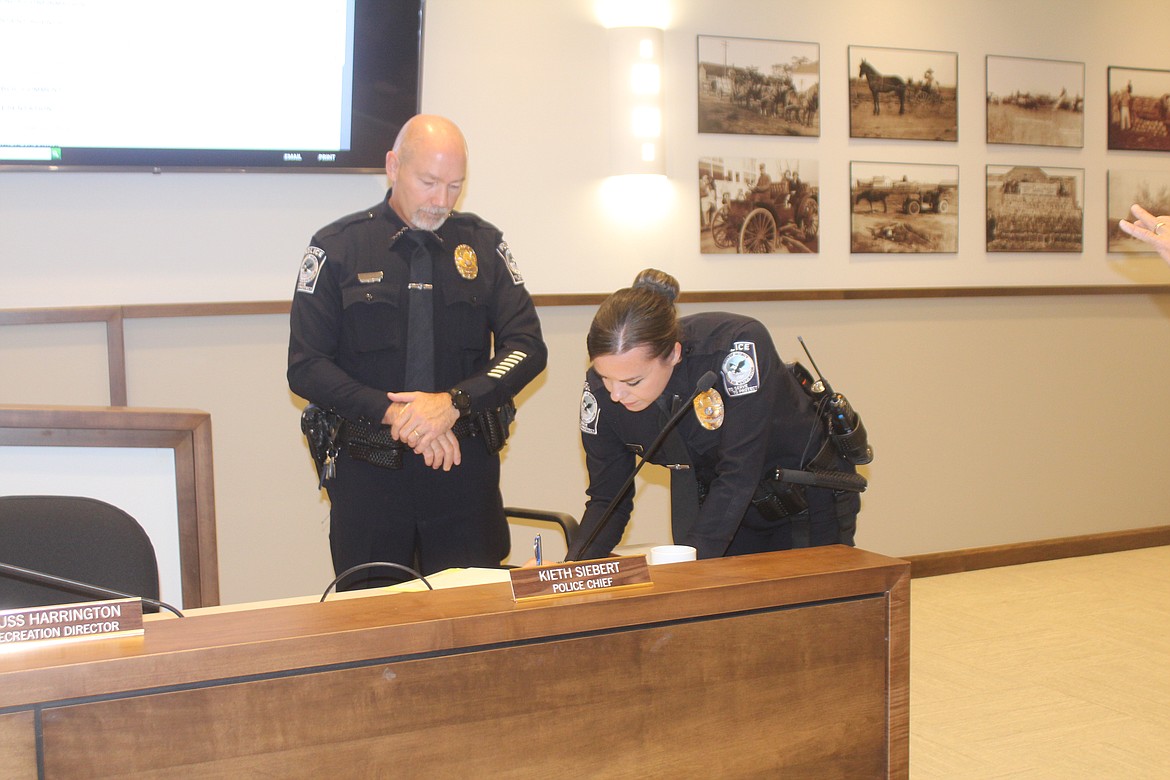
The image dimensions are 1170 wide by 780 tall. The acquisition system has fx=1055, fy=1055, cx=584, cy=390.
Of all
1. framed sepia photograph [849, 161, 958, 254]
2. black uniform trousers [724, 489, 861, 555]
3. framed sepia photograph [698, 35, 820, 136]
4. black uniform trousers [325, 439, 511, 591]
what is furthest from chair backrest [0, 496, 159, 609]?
framed sepia photograph [849, 161, 958, 254]

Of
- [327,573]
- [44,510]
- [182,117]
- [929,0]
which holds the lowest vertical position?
[327,573]

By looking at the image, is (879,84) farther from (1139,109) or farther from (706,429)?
(706,429)

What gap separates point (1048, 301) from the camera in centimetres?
466

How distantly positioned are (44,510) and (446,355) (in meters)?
1.12

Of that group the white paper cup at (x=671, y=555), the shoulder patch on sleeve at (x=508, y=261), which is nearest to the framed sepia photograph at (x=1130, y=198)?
the shoulder patch on sleeve at (x=508, y=261)

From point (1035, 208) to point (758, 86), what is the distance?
1.46m

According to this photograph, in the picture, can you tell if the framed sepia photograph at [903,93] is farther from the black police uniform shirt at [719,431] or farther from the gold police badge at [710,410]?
the gold police badge at [710,410]

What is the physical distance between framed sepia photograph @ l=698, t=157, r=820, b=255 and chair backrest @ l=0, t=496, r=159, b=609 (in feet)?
9.06

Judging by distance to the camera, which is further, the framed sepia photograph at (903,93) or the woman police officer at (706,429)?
the framed sepia photograph at (903,93)

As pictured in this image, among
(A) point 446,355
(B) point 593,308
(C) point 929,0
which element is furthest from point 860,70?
(A) point 446,355

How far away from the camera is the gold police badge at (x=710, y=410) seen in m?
2.15

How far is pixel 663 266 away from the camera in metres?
3.95

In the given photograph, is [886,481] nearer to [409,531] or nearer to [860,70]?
[860,70]

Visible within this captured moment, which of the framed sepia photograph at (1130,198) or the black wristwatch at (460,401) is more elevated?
the framed sepia photograph at (1130,198)
